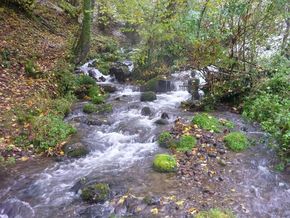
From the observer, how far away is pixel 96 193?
20.2ft

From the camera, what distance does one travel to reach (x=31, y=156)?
788 centimetres

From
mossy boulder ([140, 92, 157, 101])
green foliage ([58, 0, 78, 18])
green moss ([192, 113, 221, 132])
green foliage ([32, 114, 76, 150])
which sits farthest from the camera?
green foliage ([58, 0, 78, 18])

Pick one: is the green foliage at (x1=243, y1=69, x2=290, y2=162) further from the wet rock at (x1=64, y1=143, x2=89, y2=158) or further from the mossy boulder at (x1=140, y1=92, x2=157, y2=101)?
the wet rock at (x1=64, y1=143, x2=89, y2=158)

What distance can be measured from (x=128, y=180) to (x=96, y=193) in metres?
0.88

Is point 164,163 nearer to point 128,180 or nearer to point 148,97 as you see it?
point 128,180

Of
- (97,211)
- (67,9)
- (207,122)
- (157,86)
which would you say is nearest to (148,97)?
(157,86)

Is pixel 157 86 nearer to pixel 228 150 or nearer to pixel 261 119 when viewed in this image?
pixel 261 119

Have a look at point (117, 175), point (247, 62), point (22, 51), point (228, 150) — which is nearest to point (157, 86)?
point (247, 62)

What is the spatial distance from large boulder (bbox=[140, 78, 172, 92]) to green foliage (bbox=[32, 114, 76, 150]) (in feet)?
16.9

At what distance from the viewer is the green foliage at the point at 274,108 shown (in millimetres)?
7301

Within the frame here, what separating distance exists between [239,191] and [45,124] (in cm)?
508

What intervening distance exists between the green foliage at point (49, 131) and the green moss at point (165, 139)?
243 centimetres

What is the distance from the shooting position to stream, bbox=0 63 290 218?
5891mm

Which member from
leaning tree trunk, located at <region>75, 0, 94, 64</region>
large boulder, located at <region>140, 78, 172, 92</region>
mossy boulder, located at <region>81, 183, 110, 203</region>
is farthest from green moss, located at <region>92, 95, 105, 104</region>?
mossy boulder, located at <region>81, 183, 110, 203</region>
